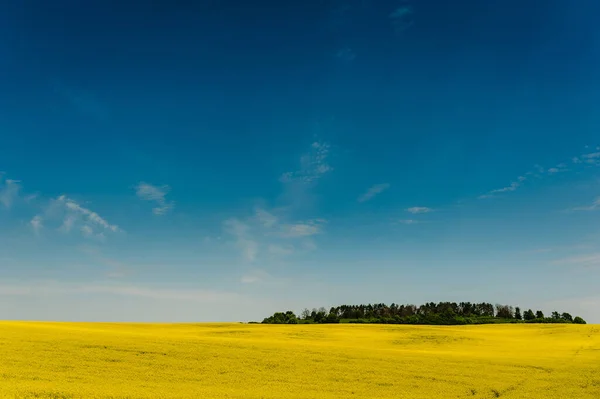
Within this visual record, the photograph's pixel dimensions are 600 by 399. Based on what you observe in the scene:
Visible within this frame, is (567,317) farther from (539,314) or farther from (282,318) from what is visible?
(282,318)

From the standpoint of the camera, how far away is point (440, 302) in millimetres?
149875

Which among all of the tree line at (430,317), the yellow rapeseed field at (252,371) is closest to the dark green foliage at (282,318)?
the tree line at (430,317)

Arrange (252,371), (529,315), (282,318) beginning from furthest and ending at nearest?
(529,315), (282,318), (252,371)

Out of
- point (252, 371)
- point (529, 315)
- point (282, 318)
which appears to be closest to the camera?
point (252, 371)

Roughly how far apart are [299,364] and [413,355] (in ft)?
31.3

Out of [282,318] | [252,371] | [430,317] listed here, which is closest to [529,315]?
[430,317]

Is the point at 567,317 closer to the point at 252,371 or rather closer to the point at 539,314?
the point at 539,314

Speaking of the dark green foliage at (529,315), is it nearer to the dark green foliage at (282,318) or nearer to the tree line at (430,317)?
the tree line at (430,317)

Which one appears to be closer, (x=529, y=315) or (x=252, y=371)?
(x=252, y=371)

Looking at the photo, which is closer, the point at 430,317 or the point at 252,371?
the point at 252,371

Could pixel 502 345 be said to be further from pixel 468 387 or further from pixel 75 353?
pixel 75 353

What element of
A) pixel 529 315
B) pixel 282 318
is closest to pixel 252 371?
pixel 282 318

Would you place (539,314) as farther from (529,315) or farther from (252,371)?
(252,371)

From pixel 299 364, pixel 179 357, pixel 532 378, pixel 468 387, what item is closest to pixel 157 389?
pixel 179 357
